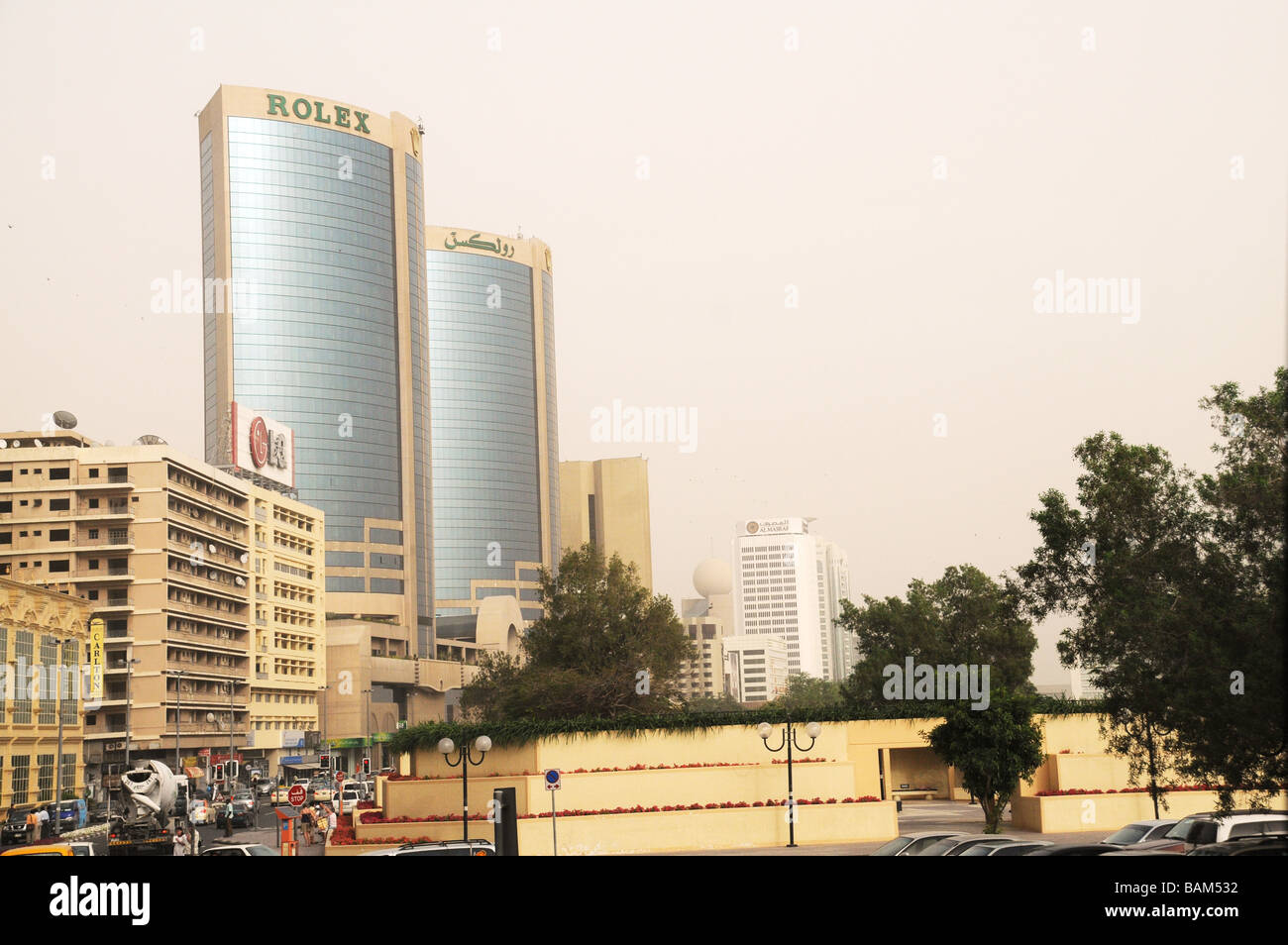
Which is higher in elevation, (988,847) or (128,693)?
(988,847)

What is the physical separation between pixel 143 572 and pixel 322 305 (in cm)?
7068

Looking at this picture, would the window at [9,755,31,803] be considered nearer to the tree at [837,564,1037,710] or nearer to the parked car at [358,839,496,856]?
the parked car at [358,839,496,856]

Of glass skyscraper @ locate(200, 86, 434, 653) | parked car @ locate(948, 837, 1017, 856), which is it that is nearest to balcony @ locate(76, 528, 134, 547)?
glass skyscraper @ locate(200, 86, 434, 653)

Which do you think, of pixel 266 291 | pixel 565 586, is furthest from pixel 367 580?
pixel 565 586

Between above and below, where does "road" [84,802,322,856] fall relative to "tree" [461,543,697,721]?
below

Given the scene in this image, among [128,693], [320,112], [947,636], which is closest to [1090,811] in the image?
[947,636]

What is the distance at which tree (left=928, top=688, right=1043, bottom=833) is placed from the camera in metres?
34.3

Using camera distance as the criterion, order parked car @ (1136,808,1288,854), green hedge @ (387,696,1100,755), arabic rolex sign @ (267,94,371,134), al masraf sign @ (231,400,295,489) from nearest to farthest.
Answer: parked car @ (1136,808,1288,854) → green hedge @ (387,696,1100,755) → al masraf sign @ (231,400,295,489) → arabic rolex sign @ (267,94,371,134)

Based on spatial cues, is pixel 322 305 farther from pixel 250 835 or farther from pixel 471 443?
pixel 250 835

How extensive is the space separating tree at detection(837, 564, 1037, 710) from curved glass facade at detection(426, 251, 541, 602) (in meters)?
134

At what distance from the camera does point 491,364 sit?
199m

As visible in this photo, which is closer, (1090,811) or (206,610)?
(1090,811)

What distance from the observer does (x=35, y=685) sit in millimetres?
57656
